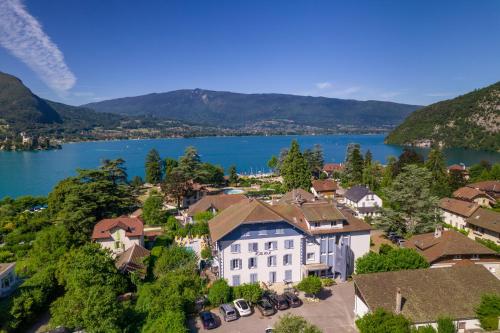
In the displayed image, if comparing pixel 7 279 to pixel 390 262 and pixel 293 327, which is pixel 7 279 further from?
pixel 390 262

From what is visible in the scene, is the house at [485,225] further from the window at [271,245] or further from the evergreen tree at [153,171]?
the evergreen tree at [153,171]

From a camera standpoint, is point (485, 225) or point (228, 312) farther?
point (485, 225)

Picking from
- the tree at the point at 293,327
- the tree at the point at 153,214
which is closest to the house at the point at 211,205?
the tree at the point at 153,214

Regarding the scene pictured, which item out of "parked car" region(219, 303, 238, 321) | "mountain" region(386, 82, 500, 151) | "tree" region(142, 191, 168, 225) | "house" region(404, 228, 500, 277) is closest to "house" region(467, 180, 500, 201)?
"house" region(404, 228, 500, 277)

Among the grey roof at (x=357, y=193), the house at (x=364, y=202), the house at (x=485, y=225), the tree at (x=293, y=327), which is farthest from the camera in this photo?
the grey roof at (x=357, y=193)

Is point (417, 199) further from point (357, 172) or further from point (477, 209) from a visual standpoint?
point (357, 172)

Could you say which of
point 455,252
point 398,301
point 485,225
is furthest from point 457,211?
point 398,301

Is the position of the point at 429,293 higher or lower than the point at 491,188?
higher
